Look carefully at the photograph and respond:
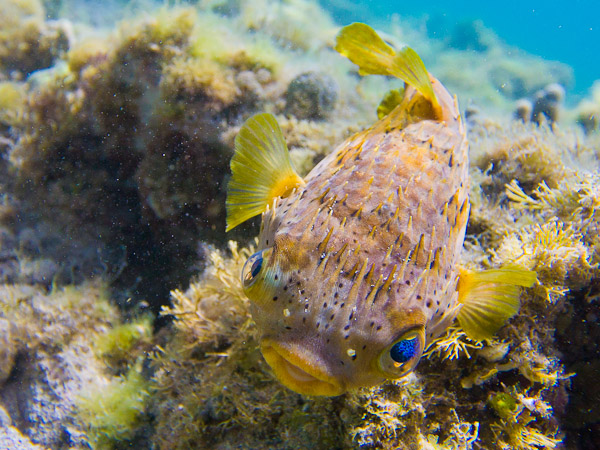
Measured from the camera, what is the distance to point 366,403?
225 cm

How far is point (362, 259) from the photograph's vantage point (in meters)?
1.80

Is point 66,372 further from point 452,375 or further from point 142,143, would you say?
point 452,375

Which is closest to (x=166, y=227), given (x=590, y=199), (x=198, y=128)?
(x=198, y=128)

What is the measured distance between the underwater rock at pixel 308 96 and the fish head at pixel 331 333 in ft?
9.94

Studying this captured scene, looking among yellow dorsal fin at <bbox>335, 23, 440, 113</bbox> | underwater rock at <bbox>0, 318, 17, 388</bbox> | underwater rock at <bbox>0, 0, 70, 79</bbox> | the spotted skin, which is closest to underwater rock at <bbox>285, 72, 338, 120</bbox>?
yellow dorsal fin at <bbox>335, 23, 440, 113</bbox>

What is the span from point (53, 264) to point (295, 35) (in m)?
6.64

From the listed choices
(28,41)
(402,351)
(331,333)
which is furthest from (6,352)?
(28,41)

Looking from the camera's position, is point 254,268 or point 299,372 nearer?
point 299,372

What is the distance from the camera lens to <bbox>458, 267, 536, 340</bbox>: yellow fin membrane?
6.91ft

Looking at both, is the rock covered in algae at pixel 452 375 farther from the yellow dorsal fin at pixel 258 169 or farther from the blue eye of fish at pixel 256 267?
the blue eye of fish at pixel 256 267

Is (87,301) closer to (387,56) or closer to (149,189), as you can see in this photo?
(149,189)

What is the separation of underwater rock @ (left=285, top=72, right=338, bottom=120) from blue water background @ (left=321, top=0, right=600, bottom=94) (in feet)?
83.5

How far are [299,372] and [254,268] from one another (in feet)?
1.97

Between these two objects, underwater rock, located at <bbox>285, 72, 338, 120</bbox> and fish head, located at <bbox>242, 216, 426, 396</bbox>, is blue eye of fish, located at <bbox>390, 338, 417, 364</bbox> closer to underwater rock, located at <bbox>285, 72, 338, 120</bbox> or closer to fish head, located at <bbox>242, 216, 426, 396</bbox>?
fish head, located at <bbox>242, 216, 426, 396</bbox>
